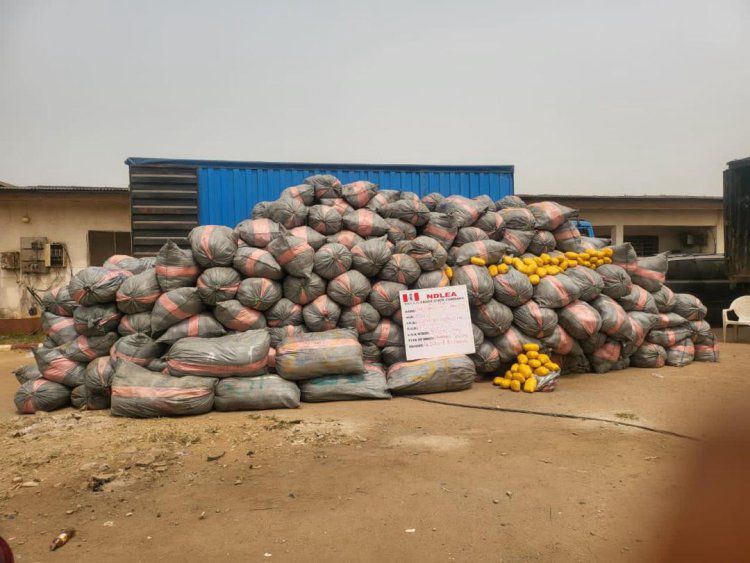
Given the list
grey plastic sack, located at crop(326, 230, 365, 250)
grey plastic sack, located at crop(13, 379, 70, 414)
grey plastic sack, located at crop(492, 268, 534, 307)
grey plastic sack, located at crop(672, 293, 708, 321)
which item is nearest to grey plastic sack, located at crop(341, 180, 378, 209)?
grey plastic sack, located at crop(326, 230, 365, 250)

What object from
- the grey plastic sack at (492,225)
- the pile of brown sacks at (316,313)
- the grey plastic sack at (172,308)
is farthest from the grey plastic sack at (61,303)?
the grey plastic sack at (492,225)

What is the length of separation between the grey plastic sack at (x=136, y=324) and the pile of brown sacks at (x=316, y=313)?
1cm

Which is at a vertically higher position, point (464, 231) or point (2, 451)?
point (464, 231)

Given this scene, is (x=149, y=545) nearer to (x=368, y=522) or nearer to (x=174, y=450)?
(x=368, y=522)

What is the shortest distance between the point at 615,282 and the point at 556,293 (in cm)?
98

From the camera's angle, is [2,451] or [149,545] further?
[2,451]

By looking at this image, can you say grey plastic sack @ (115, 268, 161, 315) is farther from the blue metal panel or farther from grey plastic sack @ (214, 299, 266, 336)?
the blue metal panel

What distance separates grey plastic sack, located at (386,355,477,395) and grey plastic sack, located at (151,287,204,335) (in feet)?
6.74

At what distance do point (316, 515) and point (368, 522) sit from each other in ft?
0.89

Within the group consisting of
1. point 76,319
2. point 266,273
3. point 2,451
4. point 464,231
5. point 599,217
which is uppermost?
point 599,217

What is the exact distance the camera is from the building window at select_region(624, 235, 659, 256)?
15383mm

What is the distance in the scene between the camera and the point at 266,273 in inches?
190

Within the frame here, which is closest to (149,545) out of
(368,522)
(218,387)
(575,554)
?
(368,522)

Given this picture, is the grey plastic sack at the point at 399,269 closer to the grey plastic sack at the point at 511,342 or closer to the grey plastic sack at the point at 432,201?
the grey plastic sack at the point at 511,342
